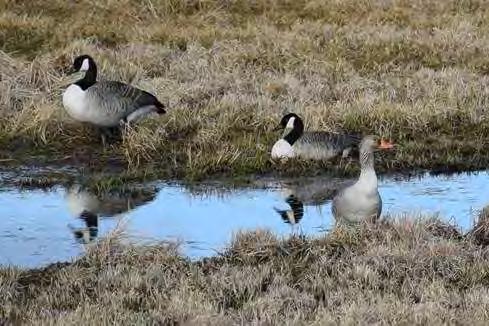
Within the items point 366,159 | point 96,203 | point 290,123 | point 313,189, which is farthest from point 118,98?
point 366,159

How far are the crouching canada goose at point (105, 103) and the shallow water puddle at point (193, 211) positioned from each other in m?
1.55

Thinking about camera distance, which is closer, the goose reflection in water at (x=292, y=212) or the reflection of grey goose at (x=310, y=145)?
the goose reflection in water at (x=292, y=212)

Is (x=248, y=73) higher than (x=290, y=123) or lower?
higher

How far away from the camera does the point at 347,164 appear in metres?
11.9

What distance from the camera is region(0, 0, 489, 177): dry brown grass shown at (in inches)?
481

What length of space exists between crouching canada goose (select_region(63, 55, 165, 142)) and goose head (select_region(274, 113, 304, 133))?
149cm

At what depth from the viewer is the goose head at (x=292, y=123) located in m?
12.0

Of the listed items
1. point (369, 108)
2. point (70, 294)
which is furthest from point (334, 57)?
point (70, 294)

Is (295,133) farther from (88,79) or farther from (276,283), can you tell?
(276,283)

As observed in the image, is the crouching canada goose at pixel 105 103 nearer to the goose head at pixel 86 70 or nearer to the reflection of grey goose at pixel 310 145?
the goose head at pixel 86 70

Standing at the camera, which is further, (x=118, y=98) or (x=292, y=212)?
(x=118, y=98)

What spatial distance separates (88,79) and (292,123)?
2419 mm

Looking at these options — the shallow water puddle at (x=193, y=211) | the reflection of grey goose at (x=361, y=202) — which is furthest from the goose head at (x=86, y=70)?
the reflection of grey goose at (x=361, y=202)

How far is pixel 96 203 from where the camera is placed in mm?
10375
